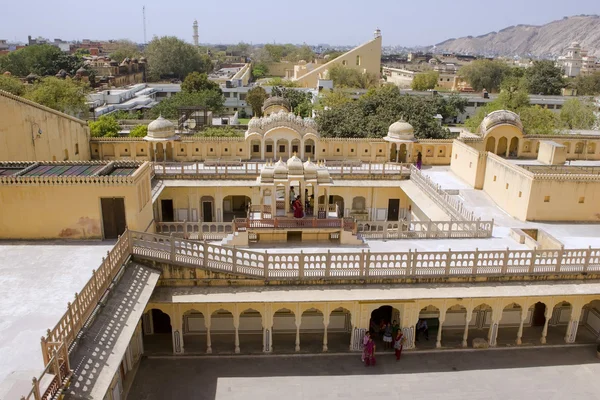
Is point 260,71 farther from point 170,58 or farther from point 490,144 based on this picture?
point 490,144

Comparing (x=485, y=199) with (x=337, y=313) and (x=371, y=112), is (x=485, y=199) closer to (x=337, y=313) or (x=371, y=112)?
(x=337, y=313)

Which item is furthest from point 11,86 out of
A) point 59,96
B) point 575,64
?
point 575,64

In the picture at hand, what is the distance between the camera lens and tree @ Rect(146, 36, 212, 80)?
98062 millimetres

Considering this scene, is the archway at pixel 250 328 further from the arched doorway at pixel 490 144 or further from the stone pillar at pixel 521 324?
the arched doorway at pixel 490 144

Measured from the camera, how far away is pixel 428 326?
16.5 m

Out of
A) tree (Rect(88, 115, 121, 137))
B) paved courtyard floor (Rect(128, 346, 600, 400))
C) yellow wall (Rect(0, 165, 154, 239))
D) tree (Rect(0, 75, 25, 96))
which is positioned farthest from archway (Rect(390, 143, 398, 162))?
tree (Rect(0, 75, 25, 96))

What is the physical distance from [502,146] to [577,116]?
21303 mm

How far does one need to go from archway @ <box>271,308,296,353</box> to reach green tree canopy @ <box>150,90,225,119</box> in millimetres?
33507

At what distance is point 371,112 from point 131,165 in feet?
82.6

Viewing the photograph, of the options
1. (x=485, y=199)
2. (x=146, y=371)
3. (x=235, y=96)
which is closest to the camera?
(x=146, y=371)

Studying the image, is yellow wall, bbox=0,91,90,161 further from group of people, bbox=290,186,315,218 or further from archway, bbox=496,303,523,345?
archway, bbox=496,303,523,345

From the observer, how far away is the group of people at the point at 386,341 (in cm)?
1472

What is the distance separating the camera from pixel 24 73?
8606 centimetres

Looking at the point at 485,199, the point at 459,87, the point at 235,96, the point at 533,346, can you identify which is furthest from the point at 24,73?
the point at 533,346
